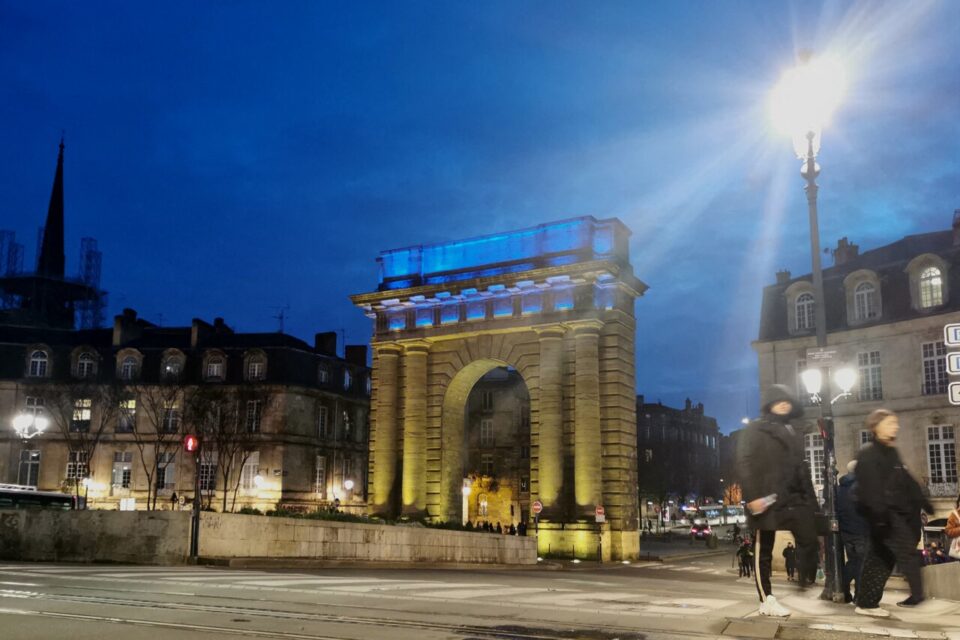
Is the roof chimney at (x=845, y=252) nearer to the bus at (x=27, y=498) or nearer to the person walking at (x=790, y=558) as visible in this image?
the person walking at (x=790, y=558)

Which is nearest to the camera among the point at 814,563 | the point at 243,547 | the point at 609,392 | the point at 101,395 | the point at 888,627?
the point at 888,627

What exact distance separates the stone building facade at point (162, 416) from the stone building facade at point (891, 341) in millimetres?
32481


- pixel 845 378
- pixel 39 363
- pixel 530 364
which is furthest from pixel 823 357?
pixel 39 363

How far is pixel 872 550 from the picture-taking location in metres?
8.83

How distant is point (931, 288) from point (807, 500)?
36585 mm

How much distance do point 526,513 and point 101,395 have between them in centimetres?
3290

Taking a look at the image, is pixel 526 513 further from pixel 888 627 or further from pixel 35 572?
pixel 888 627

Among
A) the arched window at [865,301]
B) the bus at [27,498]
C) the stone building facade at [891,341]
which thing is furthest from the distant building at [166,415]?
the arched window at [865,301]

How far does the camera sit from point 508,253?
43.9 metres

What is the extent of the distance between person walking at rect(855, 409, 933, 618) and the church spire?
7813cm

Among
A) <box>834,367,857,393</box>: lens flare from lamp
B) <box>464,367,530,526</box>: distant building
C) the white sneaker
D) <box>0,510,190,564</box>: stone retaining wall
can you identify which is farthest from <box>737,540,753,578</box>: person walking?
<box>464,367,530,526</box>: distant building

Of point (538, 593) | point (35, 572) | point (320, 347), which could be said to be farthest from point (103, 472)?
point (538, 593)

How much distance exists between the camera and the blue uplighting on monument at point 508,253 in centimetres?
4184

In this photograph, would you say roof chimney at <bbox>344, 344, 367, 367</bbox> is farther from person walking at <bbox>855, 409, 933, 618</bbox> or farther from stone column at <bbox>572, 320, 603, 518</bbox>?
person walking at <bbox>855, 409, 933, 618</bbox>
